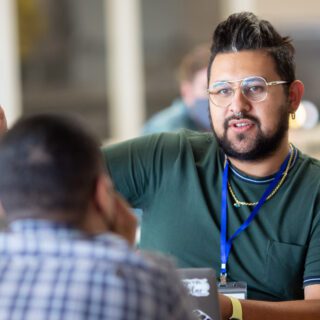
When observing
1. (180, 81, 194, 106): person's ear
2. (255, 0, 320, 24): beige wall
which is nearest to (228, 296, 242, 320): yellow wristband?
(180, 81, 194, 106): person's ear

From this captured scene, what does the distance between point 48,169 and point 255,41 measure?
44.8 inches

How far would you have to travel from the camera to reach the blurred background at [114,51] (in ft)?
23.0

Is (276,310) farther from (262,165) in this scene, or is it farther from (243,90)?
(243,90)

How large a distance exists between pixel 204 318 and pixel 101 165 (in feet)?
1.67

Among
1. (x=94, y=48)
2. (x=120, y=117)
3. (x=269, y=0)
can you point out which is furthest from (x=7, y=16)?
(x=269, y=0)

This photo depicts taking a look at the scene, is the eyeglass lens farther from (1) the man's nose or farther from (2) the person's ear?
(2) the person's ear

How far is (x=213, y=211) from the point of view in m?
2.27

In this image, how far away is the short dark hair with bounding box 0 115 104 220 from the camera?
1.23 metres

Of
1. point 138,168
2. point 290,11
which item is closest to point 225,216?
point 138,168

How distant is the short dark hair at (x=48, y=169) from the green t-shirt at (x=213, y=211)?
1004 millimetres

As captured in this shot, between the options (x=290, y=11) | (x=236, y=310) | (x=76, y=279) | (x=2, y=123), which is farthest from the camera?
(x=290, y=11)

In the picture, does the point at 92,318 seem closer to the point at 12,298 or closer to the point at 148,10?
the point at 12,298

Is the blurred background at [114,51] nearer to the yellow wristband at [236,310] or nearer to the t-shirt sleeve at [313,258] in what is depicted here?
the t-shirt sleeve at [313,258]

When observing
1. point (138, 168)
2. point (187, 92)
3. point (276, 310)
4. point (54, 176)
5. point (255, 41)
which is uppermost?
point (255, 41)
